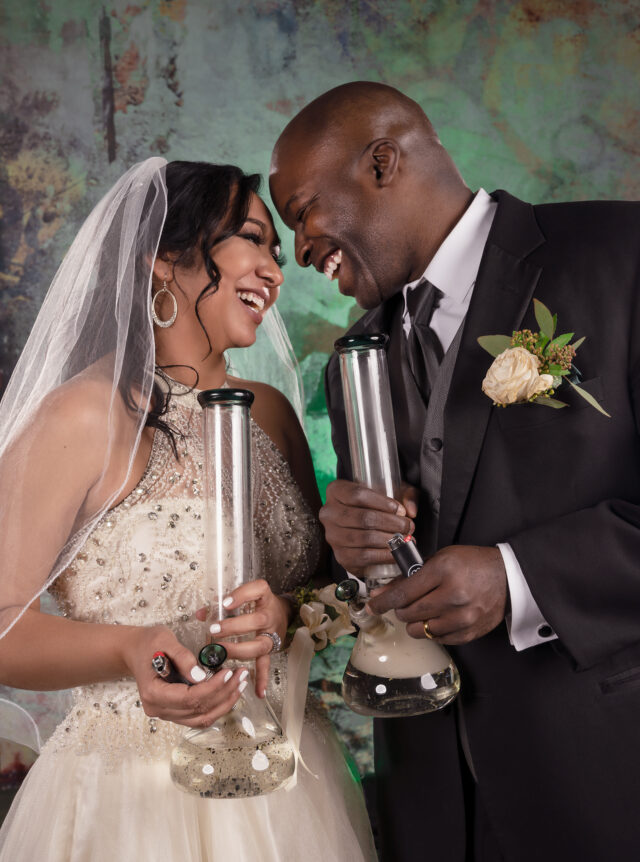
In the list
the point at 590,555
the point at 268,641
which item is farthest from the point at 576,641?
the point at 268,641

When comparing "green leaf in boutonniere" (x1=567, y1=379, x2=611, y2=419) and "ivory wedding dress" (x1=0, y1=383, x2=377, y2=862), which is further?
"ivory wedding dress" (x1=0, y1=383, x2=377, y2=862)

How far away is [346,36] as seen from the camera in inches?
139

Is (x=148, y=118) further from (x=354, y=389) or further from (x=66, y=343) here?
(x=354, y=389)

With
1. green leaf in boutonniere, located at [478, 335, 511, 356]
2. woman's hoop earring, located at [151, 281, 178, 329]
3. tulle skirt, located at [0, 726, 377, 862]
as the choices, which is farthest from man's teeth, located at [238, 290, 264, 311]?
tulle skirt, located at [0, 726, 377, 862]

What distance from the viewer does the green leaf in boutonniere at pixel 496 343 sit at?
1534mm

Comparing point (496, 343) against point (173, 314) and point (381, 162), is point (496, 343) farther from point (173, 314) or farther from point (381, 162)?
point (173, 314)

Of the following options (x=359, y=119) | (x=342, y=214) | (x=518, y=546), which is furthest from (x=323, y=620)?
(x=359, y=119)

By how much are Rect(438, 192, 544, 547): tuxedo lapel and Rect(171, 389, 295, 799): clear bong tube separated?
1.33 ft

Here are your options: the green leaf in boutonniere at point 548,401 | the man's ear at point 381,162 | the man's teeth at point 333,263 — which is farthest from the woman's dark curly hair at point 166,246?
the green leaf in boutonniere at point 548,401

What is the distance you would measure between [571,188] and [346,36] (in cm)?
119

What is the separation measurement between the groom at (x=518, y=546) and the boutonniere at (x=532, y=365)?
10 centimetres

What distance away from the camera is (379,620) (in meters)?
1.52

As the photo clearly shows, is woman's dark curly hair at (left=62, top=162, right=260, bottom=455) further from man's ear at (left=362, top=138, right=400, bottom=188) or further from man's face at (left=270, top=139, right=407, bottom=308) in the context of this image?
man's ear at (left=362, top=138, right=400, bottom=188)

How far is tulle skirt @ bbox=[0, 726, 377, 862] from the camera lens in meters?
1.57
